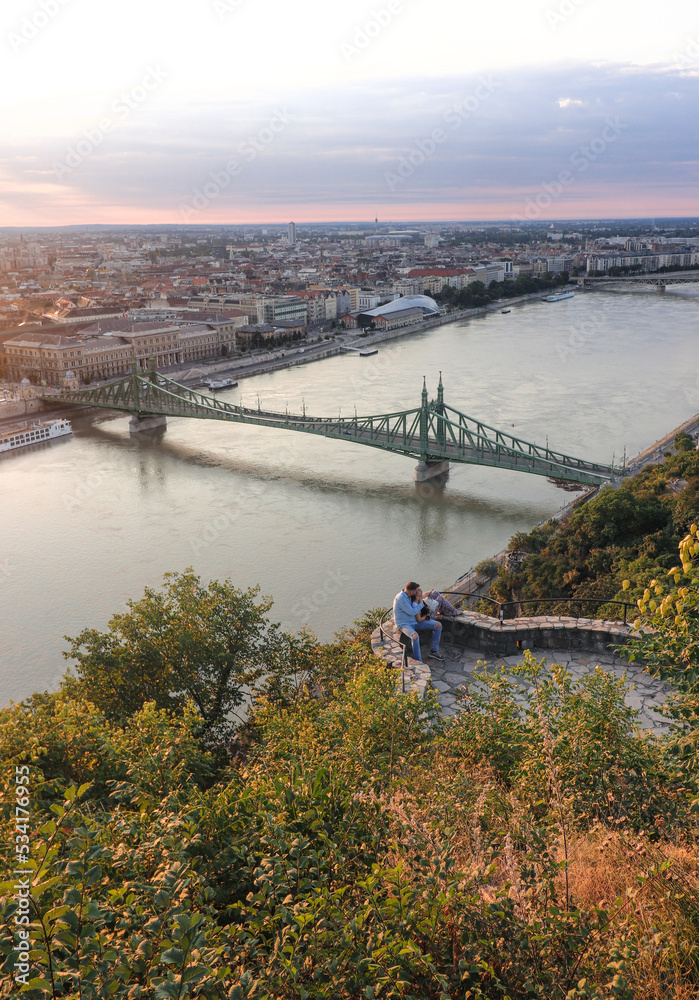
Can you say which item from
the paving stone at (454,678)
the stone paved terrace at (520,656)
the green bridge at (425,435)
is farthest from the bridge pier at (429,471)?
the paving stone at (454,678)

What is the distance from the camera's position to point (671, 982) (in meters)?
1.53

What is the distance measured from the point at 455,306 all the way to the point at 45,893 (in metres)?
43.2

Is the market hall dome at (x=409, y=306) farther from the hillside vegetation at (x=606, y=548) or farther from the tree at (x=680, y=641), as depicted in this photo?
the tree at (x=680, y=641)

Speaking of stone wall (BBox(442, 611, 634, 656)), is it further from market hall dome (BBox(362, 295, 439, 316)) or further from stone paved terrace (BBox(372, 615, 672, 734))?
market hall dome (BBox(362, 295, 439, 316))

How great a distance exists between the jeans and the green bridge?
9.93m

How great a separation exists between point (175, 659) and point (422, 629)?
8.15ft

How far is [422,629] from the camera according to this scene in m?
3.64

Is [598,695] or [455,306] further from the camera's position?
[455,306]

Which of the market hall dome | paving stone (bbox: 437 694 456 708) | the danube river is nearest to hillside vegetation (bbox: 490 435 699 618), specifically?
the danube river

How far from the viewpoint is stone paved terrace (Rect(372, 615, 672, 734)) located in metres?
3.30

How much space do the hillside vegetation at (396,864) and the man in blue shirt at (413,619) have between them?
0.35 m

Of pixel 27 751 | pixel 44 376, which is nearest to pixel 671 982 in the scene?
pixel 27 751

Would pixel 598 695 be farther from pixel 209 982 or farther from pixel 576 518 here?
pixel 576 518

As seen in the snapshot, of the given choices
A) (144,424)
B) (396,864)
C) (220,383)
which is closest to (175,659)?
(396,864)
